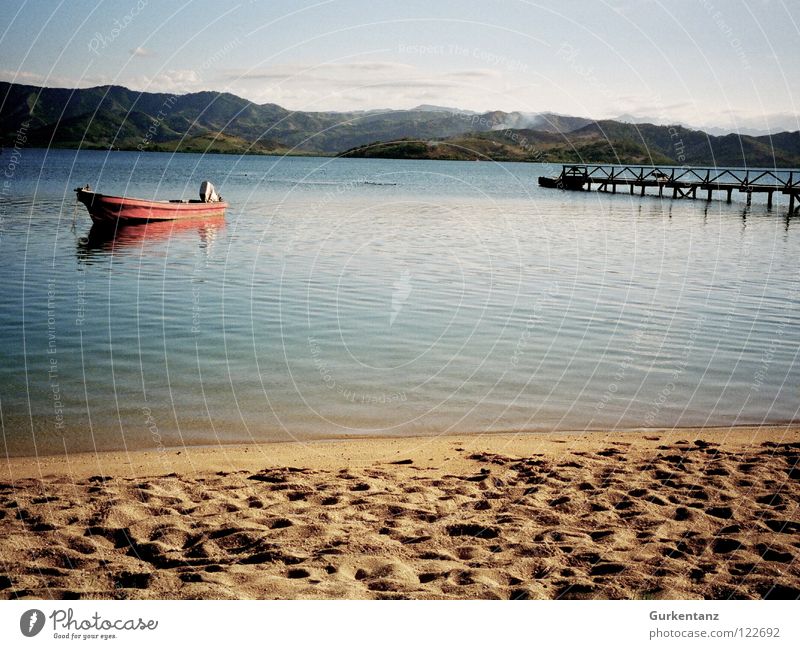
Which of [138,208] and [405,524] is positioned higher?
[138,208]

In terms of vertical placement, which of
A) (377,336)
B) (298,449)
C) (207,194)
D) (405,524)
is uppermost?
(207,194)

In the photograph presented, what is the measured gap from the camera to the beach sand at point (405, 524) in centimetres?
685

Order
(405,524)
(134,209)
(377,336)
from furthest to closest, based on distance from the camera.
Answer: (134,209), (377,336), (405,524)

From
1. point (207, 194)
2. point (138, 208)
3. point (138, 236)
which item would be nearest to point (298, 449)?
point (138, 236)

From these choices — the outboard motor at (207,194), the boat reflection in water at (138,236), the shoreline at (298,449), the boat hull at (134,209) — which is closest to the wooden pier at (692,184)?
the outboard motor at (207,194)

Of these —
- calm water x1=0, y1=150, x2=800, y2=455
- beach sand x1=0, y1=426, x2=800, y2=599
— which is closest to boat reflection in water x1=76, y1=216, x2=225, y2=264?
calm water x1=0, y1=150, x2=800, y2=455

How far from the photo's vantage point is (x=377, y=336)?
19172mm

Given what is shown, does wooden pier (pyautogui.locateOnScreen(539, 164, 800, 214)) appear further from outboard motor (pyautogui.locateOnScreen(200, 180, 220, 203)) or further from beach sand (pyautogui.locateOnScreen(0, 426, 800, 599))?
beach sand (pyautogui.locateOnScreen(0, 426, 800, 599))

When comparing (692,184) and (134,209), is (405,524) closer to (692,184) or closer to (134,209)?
(134,209)

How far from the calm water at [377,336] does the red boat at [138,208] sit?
241 centimetres

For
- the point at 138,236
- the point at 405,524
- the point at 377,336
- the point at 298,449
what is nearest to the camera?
the point at 405,524

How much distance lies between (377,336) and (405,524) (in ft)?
36.9

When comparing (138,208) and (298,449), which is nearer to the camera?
(298,449)

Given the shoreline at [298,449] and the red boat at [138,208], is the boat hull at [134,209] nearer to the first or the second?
the red boat at [138,208]
